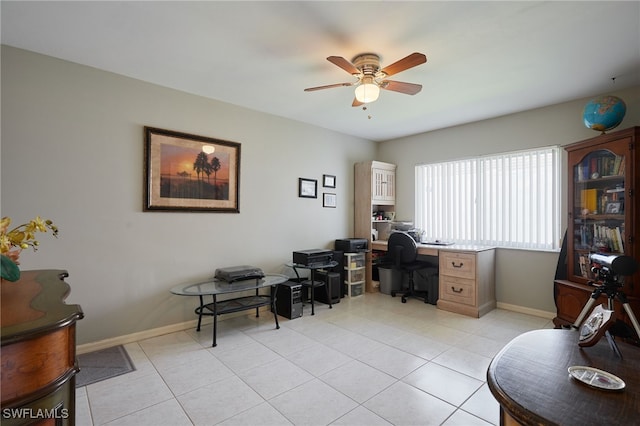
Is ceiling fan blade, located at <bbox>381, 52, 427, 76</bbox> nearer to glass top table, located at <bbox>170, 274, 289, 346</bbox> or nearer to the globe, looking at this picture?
the globe

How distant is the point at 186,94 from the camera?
3.39 meters

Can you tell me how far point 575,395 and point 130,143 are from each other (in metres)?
3.61

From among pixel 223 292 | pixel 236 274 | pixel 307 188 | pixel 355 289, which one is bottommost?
pixel 355 289

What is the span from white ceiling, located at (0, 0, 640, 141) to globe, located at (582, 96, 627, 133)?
241 mm

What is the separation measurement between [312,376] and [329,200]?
9.51ft

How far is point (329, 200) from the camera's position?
16.0 ft

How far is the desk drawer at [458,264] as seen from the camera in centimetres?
384

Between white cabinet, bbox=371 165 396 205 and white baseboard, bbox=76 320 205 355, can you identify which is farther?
white cabinet, bbox=371 165 396 205

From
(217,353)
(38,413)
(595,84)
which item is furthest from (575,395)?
(595,84)

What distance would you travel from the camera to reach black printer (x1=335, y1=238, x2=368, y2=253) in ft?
15.4

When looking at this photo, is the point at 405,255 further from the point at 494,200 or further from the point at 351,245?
the point at 494,200

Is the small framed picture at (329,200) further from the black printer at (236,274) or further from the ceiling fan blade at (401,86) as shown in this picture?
the ceiling fan blade at (401,86)

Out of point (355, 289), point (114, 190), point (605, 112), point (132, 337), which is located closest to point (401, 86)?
point (605, 112)

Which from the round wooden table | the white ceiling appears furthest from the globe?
the round wooden table
